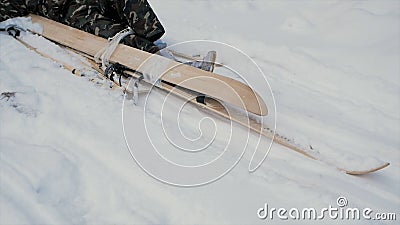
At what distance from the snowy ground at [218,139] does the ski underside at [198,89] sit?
6 cm

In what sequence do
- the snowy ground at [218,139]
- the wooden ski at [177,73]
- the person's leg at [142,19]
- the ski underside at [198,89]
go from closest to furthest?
the snowy ground at [218,139] → the ski underside at [198,89] → the wooden ski at [177,73] → the person's leg at [142,19]

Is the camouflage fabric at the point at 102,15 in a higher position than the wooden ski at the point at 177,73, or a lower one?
higher

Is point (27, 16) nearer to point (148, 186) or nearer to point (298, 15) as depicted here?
point (148, 186)

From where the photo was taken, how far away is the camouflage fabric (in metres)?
2.82

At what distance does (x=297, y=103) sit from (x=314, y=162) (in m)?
0.68

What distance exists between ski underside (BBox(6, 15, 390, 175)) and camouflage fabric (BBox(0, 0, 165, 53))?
0.27 ft

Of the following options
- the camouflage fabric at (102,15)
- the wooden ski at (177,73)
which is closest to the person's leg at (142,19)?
the camouflage fabric at (102,15)

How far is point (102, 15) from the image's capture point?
10.1 feet

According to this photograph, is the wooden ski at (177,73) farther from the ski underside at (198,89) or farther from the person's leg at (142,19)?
the person's leg at (142,19)

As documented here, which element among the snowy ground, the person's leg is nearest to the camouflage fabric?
the person's leg

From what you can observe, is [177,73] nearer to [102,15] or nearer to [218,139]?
[218,139]

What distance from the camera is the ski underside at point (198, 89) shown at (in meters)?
2.21

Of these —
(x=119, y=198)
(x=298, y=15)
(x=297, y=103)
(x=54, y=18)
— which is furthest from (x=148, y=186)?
(x=298, y=15)

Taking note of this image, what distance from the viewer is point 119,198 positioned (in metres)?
1.76
